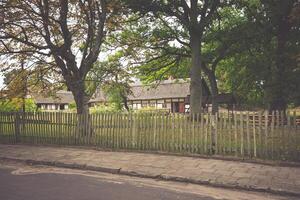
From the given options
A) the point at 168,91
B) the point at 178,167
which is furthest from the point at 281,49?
the point at 168,91

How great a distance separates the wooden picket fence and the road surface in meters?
2.94

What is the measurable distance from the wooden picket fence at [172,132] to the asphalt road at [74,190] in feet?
12.3

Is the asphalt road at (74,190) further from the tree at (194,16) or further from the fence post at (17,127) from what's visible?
the tree at (194,16)

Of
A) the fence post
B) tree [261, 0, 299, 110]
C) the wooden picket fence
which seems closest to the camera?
the wooden picket fence

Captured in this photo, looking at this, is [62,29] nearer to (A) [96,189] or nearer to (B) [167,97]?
(A) [96,189]

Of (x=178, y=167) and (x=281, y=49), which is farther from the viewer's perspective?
(x=281, y=49)

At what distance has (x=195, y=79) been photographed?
24.7 meters

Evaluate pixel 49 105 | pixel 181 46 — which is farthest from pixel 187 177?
pixel 49 105

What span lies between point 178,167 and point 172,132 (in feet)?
6.76

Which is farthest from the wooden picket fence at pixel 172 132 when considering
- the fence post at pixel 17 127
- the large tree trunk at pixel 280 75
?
the large tree trunk at pixel 280 75

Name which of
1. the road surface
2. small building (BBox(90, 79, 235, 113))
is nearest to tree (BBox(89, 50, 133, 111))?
the road surface

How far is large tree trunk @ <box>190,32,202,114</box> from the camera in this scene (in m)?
24.3

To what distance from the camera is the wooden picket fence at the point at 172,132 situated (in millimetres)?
10266

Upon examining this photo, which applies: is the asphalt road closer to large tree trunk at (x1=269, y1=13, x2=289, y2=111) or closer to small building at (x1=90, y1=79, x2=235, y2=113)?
large tree trunk at (x1=269, y1=13, x2=289, y2=111)
